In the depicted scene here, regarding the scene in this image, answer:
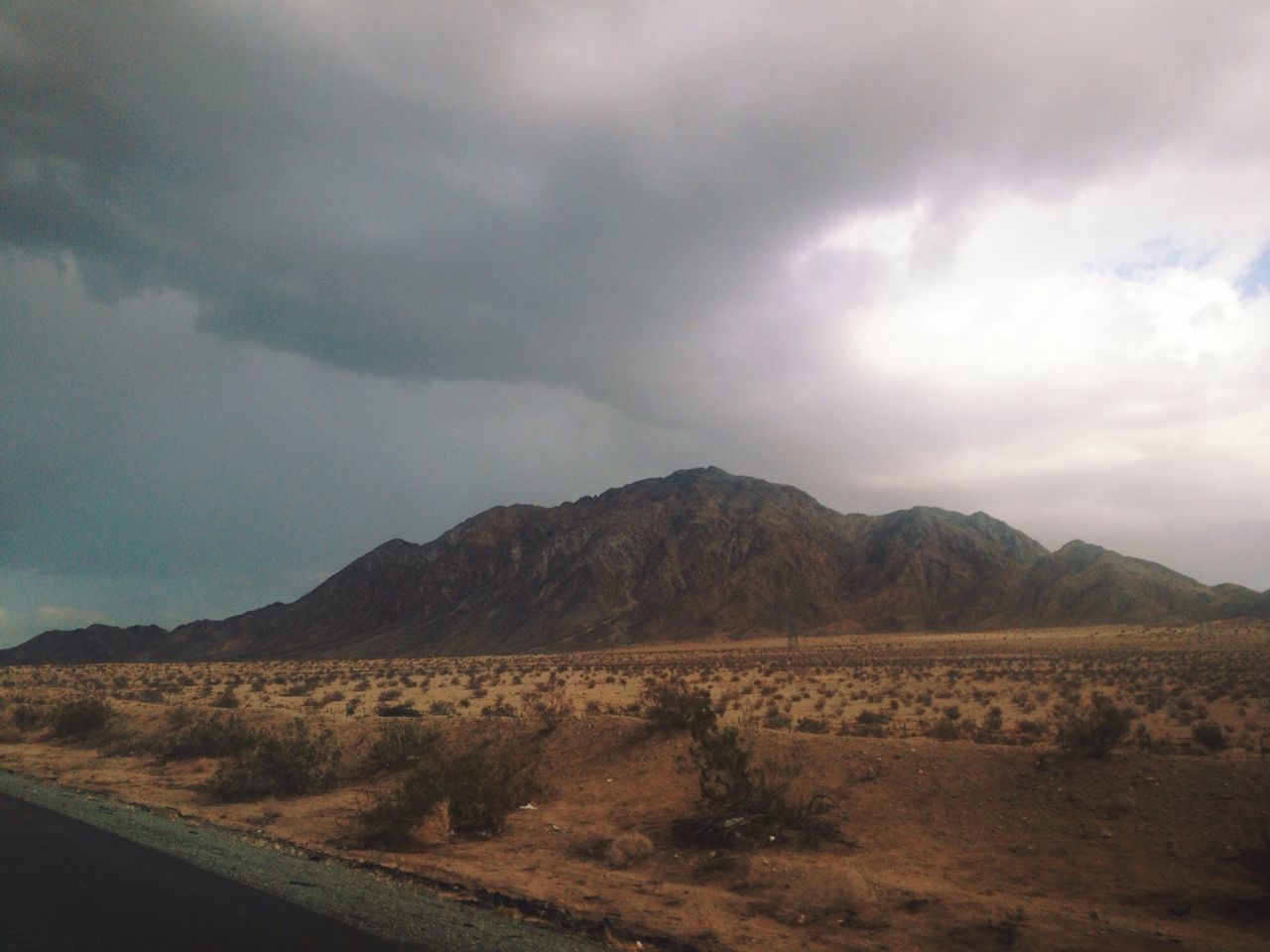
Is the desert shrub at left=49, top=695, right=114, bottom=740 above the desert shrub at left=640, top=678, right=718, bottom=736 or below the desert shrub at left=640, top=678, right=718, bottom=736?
below

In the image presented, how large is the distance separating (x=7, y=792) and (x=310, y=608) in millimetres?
168267

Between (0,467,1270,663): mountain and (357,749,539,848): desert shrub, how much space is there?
357ft

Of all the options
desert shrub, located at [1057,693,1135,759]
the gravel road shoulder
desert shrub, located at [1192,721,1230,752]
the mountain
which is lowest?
the gravel road shoulder

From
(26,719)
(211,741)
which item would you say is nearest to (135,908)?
(211,741)

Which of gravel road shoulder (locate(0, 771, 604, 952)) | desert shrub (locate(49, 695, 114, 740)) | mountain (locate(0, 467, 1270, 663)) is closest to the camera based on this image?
gravel road shoulder (locate(0, 771, 604, 952))

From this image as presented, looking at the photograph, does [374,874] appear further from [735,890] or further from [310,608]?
[310,608]

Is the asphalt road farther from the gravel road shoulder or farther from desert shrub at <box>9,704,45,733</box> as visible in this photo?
desert shrub at <box>9,704,45,733</box>

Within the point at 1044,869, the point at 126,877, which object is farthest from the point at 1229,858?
the point at 126,877

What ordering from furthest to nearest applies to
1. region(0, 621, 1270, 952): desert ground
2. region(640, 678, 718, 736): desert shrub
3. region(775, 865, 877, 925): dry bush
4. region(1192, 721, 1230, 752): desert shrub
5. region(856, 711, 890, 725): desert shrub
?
region(856, 711, 890, 725): desert shrub < region(640, 678, 718, 736): desert shrub < region(1192, 721, 1230, 752): desert shrub < region(775, 865, 877, 925): dry bush < region(0, 621, 1270, 952): desert ground

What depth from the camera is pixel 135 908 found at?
949 centimetres

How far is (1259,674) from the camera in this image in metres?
37.9

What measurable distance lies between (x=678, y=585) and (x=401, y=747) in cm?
12801

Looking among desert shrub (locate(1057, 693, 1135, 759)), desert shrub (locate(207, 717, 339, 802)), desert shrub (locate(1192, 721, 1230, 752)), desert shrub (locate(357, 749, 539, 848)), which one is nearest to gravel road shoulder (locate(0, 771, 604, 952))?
desert shrub (locate(357, 749, 539, 848))

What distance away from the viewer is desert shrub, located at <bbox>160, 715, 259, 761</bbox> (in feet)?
82.0
